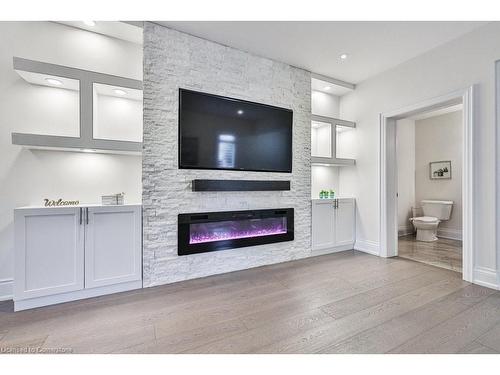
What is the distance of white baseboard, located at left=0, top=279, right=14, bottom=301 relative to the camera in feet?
7.68

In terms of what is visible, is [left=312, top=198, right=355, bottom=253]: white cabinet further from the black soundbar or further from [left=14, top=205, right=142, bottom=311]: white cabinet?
[left=14, top=205, right=142, bottom=311]: white cabinet

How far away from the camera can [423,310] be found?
6.85ft

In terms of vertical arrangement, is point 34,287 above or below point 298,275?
above

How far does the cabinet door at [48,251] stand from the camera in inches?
83.5

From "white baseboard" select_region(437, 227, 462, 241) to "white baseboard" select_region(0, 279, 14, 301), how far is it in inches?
279

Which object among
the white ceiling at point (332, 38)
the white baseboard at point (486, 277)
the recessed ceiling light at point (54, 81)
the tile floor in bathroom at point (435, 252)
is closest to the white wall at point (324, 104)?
the white ceiling at point (332, 38)

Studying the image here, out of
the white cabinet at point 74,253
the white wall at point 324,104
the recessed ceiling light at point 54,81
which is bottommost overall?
the white cabinet at point 74,253

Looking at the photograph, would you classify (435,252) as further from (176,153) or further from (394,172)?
(176,153)

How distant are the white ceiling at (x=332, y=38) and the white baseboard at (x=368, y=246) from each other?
2.80 m

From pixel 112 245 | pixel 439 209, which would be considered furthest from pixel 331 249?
pixel 112 245

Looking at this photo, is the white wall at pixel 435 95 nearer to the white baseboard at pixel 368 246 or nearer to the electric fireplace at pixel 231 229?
the white baseboard at pixel 368 246
